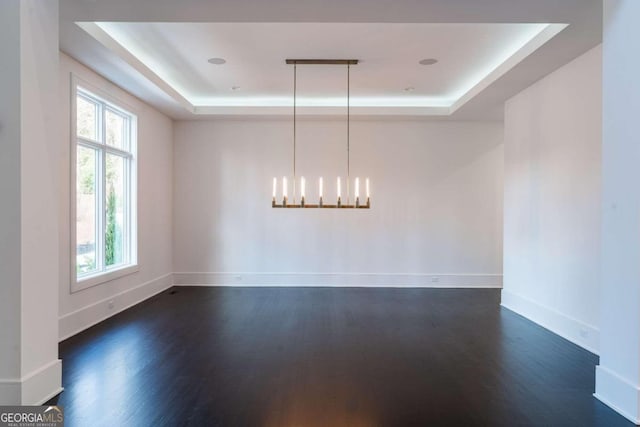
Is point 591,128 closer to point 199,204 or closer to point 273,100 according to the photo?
point 273,100

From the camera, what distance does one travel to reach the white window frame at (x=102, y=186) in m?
4.01

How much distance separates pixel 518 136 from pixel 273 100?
12.5ft

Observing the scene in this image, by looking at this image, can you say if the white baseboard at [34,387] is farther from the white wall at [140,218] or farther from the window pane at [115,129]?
the window pane at [115,129]

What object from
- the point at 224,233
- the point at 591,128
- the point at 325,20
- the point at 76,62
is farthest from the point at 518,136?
the point at 76,62

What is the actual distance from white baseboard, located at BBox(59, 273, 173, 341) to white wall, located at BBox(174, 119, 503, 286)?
0.86m

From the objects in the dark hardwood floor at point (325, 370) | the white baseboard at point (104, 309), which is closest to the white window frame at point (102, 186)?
the white baseboard at point (104, 309)

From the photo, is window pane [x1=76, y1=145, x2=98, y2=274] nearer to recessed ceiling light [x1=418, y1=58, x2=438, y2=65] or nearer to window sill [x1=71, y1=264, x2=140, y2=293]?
window sill [x1=71, y1=264, x2=140, y2=293]

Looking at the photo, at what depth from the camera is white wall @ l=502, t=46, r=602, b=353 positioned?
3.69 meters

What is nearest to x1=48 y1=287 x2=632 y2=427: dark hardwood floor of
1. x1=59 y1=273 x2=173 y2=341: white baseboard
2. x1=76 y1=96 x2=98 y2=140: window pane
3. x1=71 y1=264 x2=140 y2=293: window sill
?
x1=59 y1=273 x2=173 y2=341: white baseboard

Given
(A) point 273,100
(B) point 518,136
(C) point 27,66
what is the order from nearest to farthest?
1. (C) point 27,66
2. (B) point 518,136
3. (A) point 273,100

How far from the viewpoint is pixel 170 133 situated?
6.57 metres

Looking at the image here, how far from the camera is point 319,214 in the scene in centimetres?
668

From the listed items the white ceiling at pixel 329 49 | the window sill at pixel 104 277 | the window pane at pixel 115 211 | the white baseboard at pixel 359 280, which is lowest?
the white baseboard at pixel 359 280

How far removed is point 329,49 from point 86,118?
3042 mm
